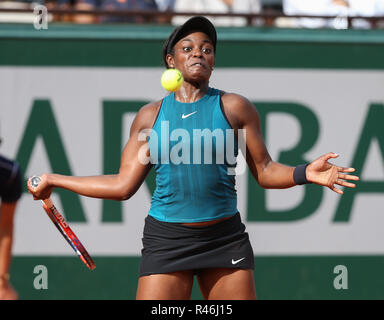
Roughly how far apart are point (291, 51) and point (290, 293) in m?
2.07

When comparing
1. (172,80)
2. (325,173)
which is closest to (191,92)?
(172,80)

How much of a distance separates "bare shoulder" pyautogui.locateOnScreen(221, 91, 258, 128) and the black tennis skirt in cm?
55

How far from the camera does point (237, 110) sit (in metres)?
3.58

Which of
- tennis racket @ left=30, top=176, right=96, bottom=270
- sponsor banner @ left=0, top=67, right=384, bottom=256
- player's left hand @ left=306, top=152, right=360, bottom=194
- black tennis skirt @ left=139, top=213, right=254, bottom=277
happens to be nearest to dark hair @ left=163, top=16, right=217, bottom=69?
player's left hand @ left=306, top=152, right=360, bottom=194

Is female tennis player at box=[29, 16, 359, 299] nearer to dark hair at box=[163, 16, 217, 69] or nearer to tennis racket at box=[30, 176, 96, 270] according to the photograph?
dark hair at box=[163, 16, 217, 69]

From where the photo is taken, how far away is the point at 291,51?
570cm

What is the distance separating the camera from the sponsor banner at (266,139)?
5.50 metres

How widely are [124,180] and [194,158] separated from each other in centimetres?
44

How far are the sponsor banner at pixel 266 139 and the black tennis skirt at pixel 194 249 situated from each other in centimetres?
201

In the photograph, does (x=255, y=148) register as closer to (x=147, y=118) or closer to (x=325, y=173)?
(x=325, y=173)

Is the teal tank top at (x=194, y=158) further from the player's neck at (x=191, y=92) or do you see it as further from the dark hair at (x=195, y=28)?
the dark hair at (x=195, y=28)

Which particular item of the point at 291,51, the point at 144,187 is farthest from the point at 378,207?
the point at 144,187

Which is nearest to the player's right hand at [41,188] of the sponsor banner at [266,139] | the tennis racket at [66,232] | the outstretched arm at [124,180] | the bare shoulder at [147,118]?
the outstretched arm at [124,180]

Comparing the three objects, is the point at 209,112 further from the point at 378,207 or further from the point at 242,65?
the point at 378,207
